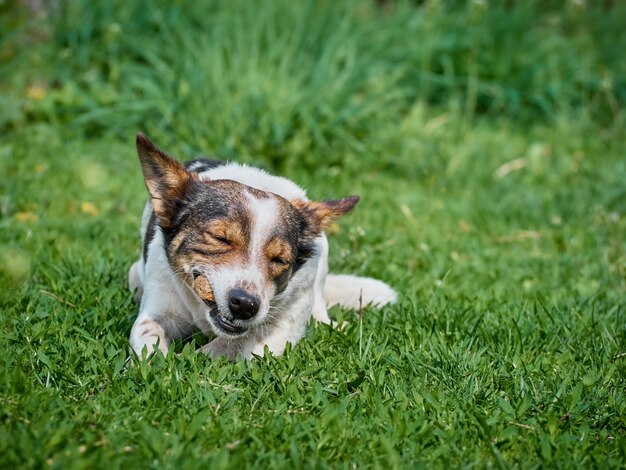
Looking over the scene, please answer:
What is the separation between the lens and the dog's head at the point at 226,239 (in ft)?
11.6

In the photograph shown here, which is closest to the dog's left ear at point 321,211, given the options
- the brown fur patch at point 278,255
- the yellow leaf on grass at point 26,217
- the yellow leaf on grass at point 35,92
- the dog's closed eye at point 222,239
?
the brown fur patch at point 278,255

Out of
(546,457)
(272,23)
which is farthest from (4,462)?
(272,23)

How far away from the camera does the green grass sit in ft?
10.5

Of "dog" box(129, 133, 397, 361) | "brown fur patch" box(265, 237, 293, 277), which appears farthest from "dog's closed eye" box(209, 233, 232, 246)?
"brown fur patch" box(265, 237, 293, 277)

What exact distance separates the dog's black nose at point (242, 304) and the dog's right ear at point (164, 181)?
1.87 ft

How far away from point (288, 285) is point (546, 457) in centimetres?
136

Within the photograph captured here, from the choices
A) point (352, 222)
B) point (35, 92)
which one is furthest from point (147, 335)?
point (35, 92)

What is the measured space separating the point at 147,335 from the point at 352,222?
2571 mm

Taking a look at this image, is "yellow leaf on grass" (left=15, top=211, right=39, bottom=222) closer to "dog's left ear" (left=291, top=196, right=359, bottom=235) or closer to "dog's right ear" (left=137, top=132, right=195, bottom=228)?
"dog's right ear" (left=137, top=132, right=195, bottom=228)

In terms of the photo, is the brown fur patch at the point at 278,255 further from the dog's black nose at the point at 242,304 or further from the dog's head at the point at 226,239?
the dog's black nose at the point at 242,304

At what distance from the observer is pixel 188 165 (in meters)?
4.52

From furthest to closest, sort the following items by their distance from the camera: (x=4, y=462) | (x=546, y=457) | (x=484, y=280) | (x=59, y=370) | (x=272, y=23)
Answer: (x=272, y=23) < (x=484, y=280) < (x=59, y=370) < (x=546, y=457) < (x=4, y=462)

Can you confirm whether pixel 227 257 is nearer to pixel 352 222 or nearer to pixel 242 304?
pixel 242 304

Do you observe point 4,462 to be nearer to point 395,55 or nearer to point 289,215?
point 289,215
